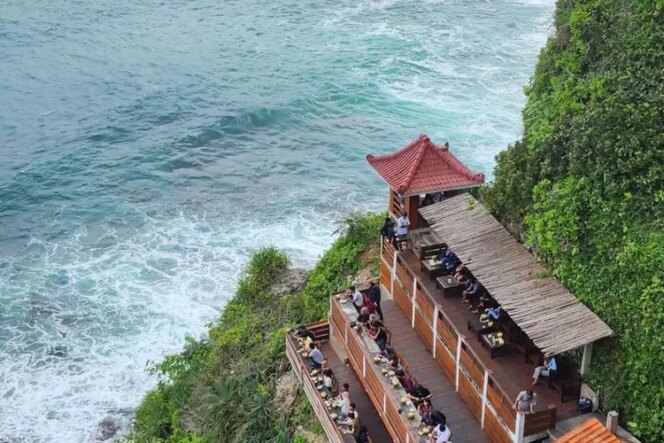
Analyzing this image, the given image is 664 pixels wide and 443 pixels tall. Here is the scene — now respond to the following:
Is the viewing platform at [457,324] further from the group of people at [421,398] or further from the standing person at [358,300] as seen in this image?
the standing person at [358,300]

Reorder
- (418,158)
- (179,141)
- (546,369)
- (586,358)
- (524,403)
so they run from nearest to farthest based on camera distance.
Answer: (524,403)
(586,358)
(546,369)
(418,158)
(179,141)

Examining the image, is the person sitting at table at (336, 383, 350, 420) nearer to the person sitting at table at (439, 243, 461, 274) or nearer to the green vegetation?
the green vegetation

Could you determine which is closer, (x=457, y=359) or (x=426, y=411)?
(x=426, y=411)

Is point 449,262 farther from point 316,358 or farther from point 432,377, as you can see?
point 316,358

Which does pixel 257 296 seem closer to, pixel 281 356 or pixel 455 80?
pixel 281 356

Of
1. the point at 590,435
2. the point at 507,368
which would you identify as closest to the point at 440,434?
the point at 507,368

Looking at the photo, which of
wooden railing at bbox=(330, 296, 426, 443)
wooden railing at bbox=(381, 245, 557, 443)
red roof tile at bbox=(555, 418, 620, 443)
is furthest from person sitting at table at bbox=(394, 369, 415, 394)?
red roof tile at bbox=(555, 418, 620, 443)

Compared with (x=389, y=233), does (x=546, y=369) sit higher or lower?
lower
